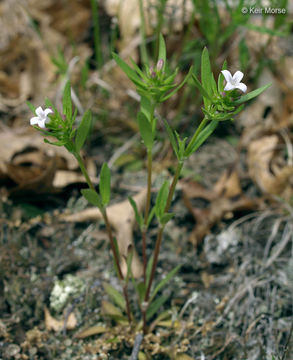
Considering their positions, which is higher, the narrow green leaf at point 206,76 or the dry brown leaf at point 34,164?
the narrow green leaf at point 206,76

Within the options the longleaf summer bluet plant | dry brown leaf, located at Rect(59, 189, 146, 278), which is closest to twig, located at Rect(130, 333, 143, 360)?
dry brown leaf, located at Rect(59, 189, 146, 278)

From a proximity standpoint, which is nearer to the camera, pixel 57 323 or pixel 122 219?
pixel 57 323

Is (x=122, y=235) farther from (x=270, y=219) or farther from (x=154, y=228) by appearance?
(x=270, y=219)

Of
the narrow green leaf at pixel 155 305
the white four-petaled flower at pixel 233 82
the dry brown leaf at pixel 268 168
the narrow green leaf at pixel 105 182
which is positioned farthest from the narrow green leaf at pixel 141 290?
the dry brown leaf at pixel 268 168

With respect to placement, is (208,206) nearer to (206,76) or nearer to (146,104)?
(146,104)

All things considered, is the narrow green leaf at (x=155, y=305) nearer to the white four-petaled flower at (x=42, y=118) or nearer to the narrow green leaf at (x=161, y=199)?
the narrow green leaf at (x=161, y=199)

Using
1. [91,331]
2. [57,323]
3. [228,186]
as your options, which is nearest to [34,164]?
[57,323]

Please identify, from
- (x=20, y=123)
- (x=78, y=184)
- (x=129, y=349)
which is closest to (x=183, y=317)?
(x=129, y=349)
